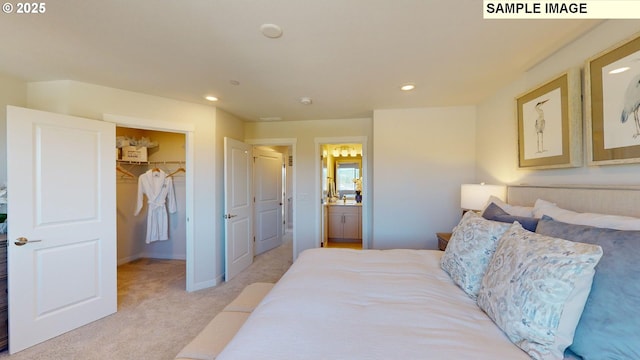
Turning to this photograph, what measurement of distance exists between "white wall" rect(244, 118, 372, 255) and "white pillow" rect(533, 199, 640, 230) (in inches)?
107

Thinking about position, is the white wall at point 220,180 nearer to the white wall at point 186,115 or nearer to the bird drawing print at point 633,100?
the white wall at point 186,115

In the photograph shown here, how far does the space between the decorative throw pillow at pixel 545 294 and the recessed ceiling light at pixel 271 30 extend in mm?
1753

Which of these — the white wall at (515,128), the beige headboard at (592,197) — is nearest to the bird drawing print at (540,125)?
the white wall at (515,128)

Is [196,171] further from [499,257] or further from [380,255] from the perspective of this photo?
[499,257]

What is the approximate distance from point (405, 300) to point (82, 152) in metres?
2.98

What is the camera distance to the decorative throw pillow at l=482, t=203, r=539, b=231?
139cm

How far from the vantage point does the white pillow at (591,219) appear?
1061mm

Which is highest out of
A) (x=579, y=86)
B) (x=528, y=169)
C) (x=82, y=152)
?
(x=579, y=86)

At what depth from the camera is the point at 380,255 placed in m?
1.95

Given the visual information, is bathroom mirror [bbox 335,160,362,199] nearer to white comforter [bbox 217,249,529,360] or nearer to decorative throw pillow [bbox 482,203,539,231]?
decorative throw pillow [bbox 482,203,539,231]

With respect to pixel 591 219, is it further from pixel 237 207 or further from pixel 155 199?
pixel 155 199

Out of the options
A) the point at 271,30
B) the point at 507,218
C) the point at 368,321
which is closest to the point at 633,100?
the point at 507,218

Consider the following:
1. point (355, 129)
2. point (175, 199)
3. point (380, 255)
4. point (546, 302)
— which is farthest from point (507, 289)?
point (175, 199)

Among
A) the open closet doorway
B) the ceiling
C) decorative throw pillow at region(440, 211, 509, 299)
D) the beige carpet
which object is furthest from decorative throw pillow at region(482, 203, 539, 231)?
the beige carpet
